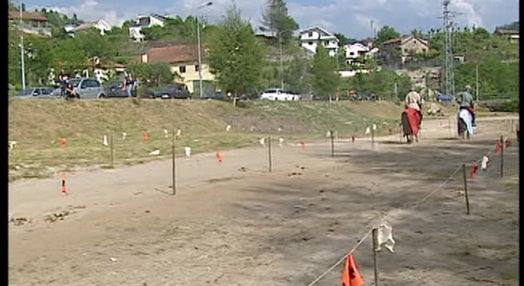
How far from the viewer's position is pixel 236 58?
44.3 metres

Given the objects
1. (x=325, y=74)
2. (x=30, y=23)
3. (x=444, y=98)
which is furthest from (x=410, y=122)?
(x=444, y=98)

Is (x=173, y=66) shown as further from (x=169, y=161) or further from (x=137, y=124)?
(x=169, y=161)

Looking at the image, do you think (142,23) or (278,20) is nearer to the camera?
(278,20)

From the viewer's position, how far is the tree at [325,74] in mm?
62375

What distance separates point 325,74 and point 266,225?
174 ft

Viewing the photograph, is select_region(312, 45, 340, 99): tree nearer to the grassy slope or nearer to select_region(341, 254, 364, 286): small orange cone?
the grassy slope

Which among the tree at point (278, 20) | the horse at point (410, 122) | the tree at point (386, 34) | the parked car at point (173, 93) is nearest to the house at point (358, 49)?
the tree at point (386, 34)

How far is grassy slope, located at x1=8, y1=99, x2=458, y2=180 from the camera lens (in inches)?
888

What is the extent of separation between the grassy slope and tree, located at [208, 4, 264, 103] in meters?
1.78

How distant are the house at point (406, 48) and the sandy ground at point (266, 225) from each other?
85904 millimetres

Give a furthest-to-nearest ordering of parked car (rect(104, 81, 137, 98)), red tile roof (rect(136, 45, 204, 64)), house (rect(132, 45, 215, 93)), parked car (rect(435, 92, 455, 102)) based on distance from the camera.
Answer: red tile roof (rect(136, 45, 204, 64)), house (rect(132, 45, 215, 93)), parked car (rect(435, 92, 455, 102)), parked car (rect(104, 81, 137, 98))

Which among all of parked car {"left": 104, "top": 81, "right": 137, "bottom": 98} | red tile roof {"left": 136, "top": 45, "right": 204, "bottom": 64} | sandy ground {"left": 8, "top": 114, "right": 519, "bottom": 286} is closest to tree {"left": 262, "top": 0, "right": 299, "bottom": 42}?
red tile roof {"left": 136, "top": 45, "right": 204, "bottom": 64}

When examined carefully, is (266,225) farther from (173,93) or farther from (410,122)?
(173,93)

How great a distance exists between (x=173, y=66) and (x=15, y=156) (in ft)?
210
